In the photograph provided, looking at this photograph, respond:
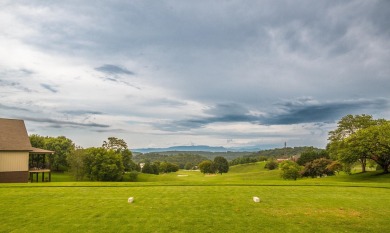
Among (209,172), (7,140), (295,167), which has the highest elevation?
(7,140)

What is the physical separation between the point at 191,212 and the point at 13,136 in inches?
1351

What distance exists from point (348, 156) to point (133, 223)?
44645 millimetres

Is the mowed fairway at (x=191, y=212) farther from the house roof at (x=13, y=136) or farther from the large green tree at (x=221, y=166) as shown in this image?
the large green tree at (x=221, y=166)

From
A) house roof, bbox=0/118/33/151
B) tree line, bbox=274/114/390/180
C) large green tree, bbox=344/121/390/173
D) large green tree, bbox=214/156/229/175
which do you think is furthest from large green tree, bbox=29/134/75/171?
large green tree, bbox=214/156/229/175

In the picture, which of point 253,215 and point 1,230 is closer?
point 1,230

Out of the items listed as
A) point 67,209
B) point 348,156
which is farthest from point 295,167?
point 67,209

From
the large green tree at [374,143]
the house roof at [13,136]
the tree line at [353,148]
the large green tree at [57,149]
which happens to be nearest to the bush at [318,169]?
the tree line at [353,148]

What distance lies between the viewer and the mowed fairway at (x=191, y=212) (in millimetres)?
10531

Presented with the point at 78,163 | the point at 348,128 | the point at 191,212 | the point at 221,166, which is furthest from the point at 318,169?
the point at 221,166

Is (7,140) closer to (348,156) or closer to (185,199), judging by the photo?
(185,199)

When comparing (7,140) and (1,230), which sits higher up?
(7,140)

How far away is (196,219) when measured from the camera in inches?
453

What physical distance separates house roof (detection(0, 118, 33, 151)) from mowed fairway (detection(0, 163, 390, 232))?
2130 centimetres

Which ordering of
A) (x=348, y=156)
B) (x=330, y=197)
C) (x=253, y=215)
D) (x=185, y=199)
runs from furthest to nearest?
(x=348, y=156), (x=330, y=197), (x=185, y=199), (x=253, y=215)
